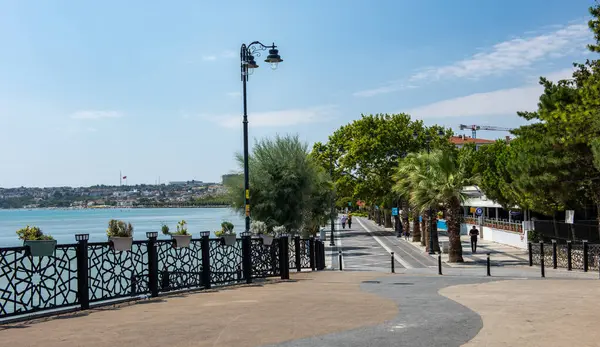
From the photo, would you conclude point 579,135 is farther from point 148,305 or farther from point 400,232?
point 400,232

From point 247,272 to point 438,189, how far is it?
17.3 m

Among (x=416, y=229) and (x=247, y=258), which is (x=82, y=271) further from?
(x=416, y=229)

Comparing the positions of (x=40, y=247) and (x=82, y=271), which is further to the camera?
(x=82, y=271)


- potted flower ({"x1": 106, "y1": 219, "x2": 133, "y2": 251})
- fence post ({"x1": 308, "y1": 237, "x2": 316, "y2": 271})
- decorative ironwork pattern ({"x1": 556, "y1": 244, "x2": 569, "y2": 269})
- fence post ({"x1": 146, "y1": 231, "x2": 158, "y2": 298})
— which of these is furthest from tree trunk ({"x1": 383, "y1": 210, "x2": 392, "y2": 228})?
potted flower ({"x1": 106, "y1": 219, "x2": 133, "y2": 251})

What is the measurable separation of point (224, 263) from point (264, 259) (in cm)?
180

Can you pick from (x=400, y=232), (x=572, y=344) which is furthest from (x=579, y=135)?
(x=400, y=232)

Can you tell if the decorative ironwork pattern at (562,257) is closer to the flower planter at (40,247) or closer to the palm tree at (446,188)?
the palm tree at (446,188)

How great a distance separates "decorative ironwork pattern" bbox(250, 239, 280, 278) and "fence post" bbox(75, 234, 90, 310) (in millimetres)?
7022

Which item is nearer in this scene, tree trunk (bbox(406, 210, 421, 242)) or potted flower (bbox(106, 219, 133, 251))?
potted flower (bbox(106, 219, 133, 251))

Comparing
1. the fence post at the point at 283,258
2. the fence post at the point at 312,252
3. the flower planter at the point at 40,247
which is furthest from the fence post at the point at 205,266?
the fence post at the point at 312,252

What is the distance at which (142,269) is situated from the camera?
47.9 feet

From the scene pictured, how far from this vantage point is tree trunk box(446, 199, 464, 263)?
33.3m

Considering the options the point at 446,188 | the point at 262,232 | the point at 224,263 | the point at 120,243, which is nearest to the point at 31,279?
the point at 120,243

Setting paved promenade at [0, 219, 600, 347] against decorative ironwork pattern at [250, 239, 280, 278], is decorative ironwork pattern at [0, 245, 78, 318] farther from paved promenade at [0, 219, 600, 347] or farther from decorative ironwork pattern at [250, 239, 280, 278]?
decorative ironwork pattern at [250, 239, 280, 278]
